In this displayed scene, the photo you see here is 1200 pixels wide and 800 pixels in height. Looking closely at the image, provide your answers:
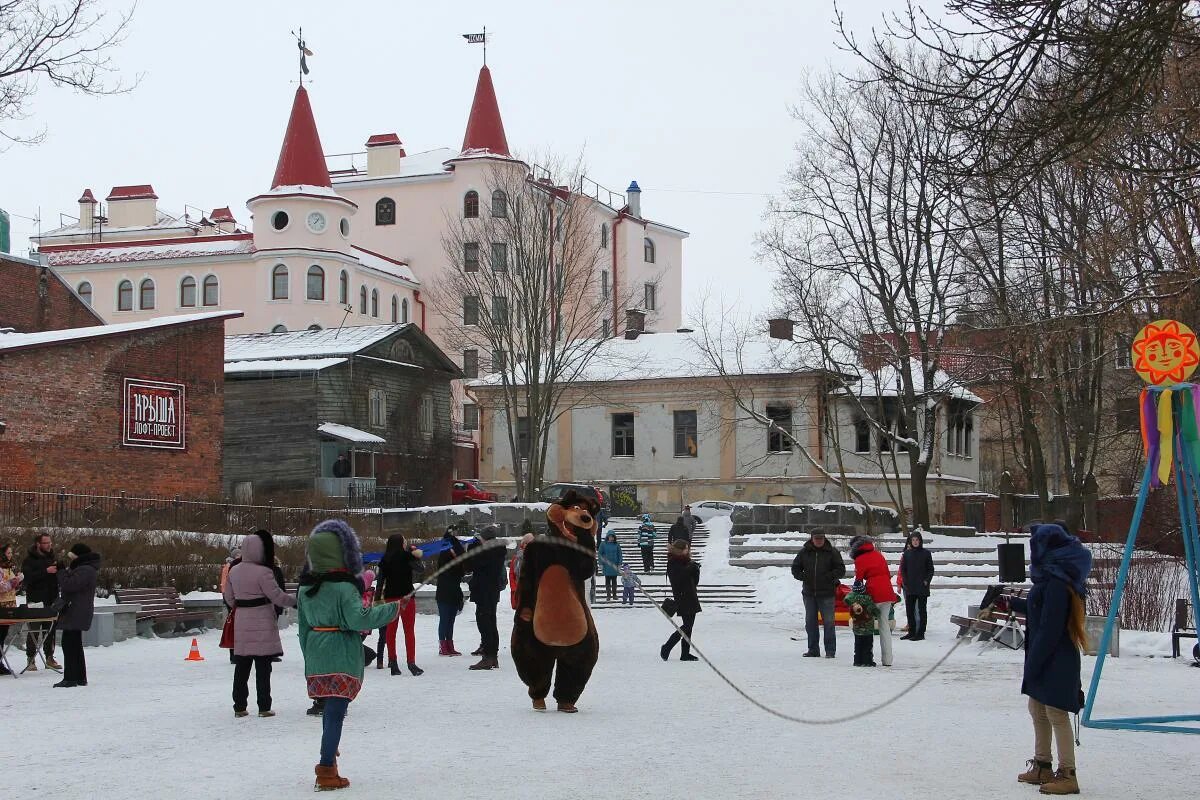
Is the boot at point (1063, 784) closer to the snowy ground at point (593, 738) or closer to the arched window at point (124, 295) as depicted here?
the snowy ground at point (593, 738)

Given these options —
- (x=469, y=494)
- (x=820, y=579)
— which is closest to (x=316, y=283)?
(x=469, y=494)

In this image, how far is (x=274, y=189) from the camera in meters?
65.6

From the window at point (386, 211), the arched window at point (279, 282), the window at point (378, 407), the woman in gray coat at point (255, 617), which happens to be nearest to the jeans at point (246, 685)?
the woman in gray coat at point (255, 617)

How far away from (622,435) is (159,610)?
3557 centimetres

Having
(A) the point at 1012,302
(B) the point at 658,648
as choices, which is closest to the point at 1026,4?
(B) the point at 658,648

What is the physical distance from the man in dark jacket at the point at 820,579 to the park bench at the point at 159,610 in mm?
9671

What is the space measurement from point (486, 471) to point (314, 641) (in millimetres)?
47932

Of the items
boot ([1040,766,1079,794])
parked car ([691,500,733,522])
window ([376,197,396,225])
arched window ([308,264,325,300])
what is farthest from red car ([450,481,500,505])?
boot ([1040,766,1079,794])

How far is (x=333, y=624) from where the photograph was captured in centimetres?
862

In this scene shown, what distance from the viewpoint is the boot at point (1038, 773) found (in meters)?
8.64

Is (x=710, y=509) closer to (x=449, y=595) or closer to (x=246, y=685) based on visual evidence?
(x=449, y=595)

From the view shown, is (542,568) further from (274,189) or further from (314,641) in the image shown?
(274,189)

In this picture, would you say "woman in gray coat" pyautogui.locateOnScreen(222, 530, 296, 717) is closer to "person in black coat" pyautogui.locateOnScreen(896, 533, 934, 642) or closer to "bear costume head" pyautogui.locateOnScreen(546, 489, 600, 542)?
"bear costume head" pyautogui.locateOnScreen(546, 489, 600, 542)

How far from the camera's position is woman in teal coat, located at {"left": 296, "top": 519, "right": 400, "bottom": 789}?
8.42m
